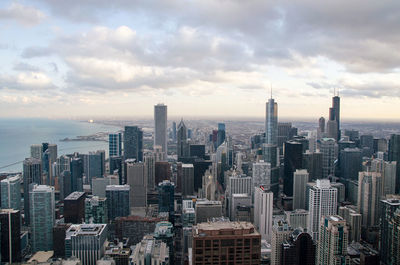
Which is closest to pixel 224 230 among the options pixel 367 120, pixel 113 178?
pixel 367 120

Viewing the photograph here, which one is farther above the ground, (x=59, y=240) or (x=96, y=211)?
(x=96, y=211)

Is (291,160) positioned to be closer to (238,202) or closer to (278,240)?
(238,202)

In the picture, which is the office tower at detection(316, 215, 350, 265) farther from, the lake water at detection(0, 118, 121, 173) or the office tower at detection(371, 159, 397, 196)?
the lake water at detection(0, 118, 121, 173)

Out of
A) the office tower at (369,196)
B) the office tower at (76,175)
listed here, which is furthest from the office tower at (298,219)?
the office tower at (76,175)

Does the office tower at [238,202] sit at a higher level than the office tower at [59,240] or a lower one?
higher

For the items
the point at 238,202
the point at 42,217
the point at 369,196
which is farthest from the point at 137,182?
the point at 369,196

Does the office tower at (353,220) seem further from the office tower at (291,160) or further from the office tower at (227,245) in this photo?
the office tower at (227,245)

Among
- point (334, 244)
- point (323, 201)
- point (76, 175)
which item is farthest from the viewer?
point (76, 175)
